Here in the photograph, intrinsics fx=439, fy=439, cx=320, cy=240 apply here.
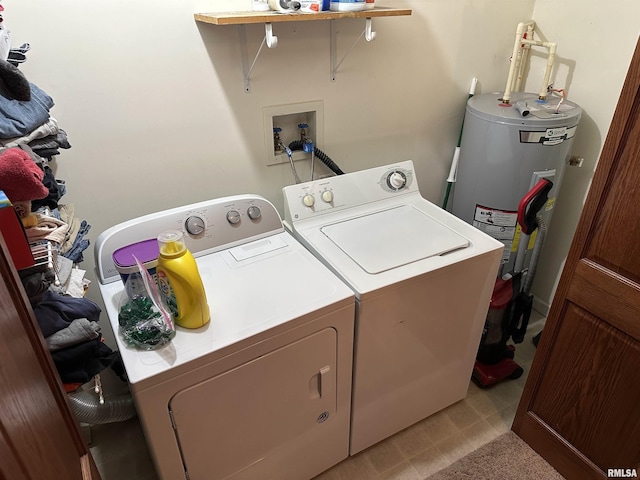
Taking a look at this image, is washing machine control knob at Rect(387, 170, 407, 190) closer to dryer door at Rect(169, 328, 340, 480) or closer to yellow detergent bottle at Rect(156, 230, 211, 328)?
dryer door at Rect(169, 328, 340, 480)

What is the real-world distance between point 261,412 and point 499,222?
1.37m

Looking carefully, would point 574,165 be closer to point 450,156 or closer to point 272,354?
point 450,156

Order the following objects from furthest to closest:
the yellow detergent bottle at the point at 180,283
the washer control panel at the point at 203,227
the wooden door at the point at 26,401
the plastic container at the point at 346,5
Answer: the plastic container at the point at 346,5 → the washer control panel at the point at 203,227 → the yellow detergent bottle at the point at 180,283 → the wooden door at the point at 26,401

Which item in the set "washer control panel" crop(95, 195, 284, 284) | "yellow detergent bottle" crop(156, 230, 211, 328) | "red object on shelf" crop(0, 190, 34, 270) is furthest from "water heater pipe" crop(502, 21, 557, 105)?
"red object on shelf" crop(0, 190, 34, 270)

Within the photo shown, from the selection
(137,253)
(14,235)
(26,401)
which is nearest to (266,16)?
(137,253)

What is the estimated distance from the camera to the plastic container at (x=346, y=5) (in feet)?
4.87

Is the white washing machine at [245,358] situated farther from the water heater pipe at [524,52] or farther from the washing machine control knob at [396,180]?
the water heater pipe at [524,52]

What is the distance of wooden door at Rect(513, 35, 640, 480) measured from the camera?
1.20 meters

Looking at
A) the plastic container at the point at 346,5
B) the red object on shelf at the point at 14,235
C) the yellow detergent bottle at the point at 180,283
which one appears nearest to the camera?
the red object on shelf at the point at 14,235

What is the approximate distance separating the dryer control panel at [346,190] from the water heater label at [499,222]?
368 millimetres

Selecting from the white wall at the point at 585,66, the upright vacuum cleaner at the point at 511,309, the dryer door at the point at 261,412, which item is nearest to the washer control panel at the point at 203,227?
the dryer door at the point at 261,412

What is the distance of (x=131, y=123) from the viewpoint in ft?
4.92

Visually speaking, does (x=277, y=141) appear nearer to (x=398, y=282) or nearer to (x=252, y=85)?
(x=252, y=85)

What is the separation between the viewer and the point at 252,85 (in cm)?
164
